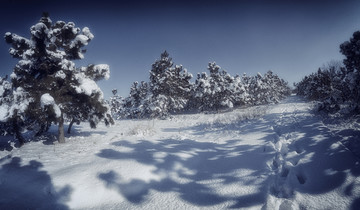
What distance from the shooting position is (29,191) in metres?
3.76

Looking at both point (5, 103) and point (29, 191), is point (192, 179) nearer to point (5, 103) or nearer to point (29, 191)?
point (29, 191)

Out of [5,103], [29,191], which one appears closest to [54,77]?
[5,103]

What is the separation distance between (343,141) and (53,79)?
12620 mm

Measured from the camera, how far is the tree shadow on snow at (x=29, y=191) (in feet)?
11.3

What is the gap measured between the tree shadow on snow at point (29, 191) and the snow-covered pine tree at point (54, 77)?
4272 mm

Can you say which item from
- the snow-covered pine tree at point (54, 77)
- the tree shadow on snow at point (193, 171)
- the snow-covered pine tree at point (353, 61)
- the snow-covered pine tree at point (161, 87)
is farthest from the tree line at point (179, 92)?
the snow-covered pine tree at point (353, 61)

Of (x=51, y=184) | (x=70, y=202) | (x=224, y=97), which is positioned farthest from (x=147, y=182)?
(x=224, y=97)

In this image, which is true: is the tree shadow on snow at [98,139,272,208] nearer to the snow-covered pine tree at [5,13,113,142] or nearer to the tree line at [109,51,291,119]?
the snow-covered pine tree at [5,13,113,142]

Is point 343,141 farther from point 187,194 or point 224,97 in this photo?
point 224,97

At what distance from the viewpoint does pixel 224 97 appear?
105 feet

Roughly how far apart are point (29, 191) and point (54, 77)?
708 cm

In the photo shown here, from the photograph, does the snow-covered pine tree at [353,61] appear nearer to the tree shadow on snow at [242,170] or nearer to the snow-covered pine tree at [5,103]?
the tree shadow on snow at [242,170]

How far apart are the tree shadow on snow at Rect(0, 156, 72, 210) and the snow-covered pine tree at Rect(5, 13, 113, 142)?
4.27 meters

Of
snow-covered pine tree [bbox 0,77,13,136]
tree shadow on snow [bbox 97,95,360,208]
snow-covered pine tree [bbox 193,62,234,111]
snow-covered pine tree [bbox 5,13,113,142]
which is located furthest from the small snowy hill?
snow-covered pine tree [bbox 193,62,234,111]
